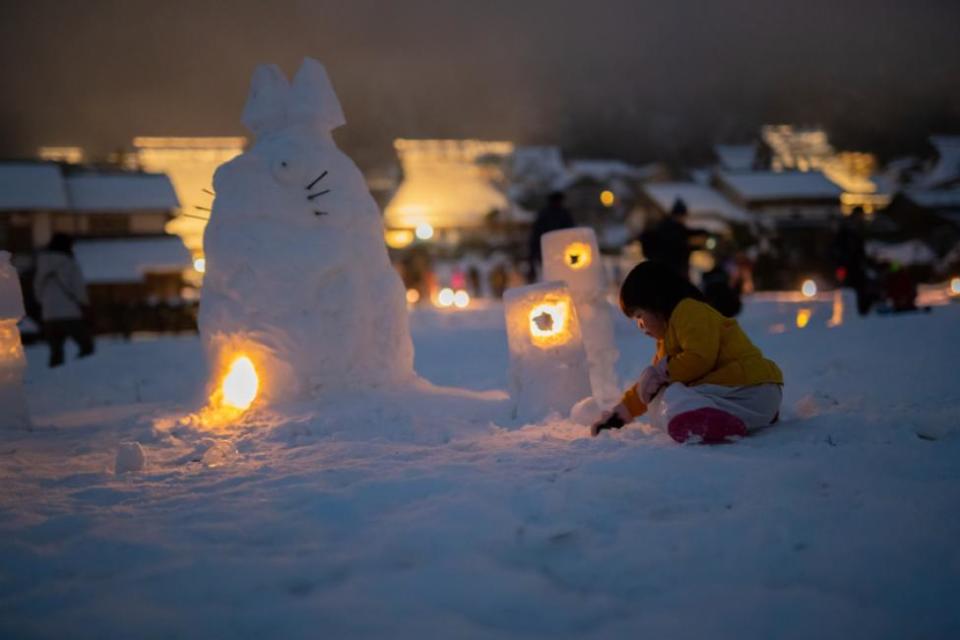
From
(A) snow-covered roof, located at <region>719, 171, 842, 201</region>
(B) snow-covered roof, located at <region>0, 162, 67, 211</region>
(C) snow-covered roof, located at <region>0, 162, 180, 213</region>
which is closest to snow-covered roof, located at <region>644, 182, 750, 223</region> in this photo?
(A) snow-covered roof, located at <region>719, 171, 842, 201</region>

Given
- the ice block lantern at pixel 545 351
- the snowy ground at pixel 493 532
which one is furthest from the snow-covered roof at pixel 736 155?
the snowy ground at pixel 493 532

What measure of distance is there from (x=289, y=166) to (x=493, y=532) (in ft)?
11.4

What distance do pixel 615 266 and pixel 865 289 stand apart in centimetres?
1319

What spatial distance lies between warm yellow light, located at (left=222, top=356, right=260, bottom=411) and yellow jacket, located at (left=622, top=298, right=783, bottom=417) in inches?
117

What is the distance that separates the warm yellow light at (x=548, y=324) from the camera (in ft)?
14.1

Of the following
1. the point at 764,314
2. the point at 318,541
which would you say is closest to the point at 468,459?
the point at 318,541

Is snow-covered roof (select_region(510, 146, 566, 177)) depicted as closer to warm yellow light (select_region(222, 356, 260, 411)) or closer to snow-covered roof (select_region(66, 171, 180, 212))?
snow-covered roof (select_region(66, 171, 180, 212))

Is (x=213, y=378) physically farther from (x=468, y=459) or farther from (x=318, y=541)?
(x=318, y=541)

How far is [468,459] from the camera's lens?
317cm

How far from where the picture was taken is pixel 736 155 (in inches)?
1359

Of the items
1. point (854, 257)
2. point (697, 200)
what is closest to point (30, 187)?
point (854, 257)

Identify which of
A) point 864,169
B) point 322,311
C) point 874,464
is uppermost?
point 864,169

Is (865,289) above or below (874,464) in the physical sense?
above

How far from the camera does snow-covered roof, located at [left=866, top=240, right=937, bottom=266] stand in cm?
2239
